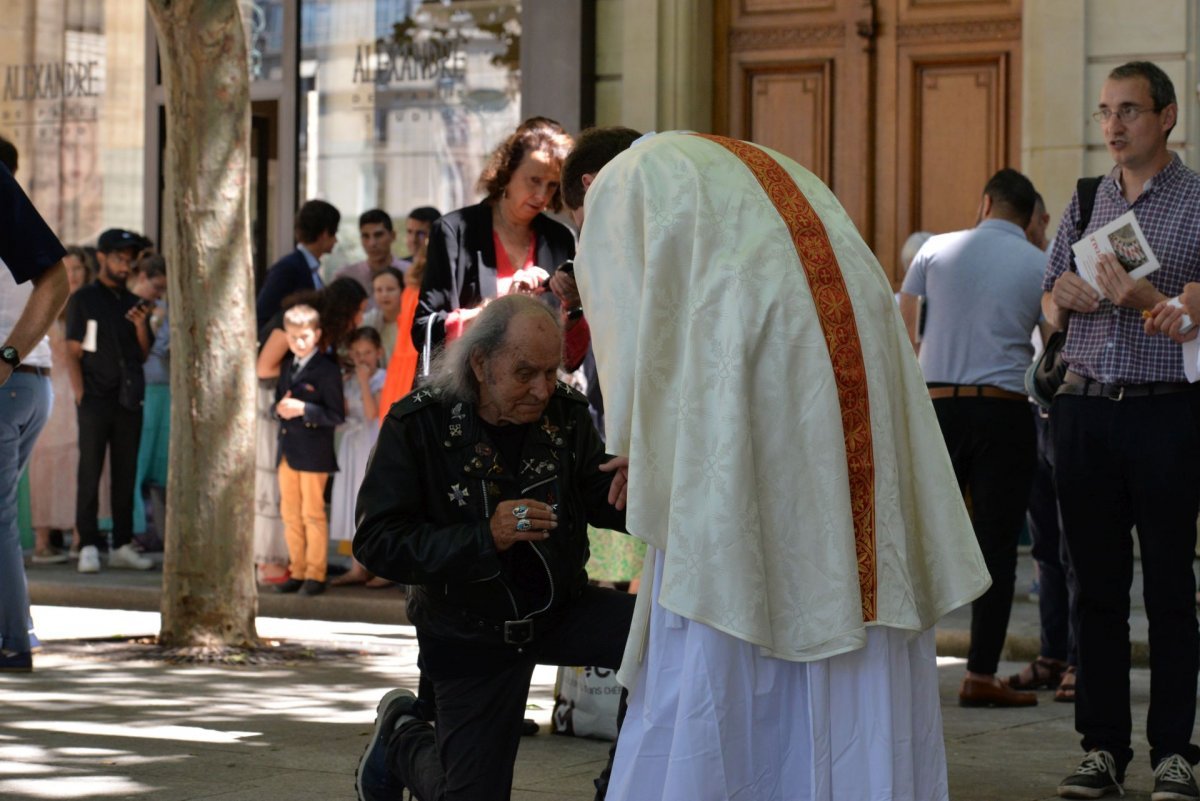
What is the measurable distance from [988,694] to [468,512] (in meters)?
3.54

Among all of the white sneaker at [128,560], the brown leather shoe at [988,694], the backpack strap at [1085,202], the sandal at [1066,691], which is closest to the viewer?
the backpack strap at [1085,202]

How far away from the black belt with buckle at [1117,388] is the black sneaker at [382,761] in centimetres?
235

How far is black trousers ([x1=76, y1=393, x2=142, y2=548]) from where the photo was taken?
12195mm

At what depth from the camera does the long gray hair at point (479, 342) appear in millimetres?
4863

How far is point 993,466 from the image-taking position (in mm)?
7828

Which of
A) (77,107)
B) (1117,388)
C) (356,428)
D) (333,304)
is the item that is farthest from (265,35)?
(1117,388)

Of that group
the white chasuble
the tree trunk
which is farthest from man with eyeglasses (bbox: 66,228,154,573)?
the white chasuble

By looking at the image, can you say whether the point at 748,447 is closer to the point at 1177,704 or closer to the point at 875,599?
the point at 875,599

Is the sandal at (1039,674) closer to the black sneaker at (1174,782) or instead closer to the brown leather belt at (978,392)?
Result: the brown leather belt at (978,392)

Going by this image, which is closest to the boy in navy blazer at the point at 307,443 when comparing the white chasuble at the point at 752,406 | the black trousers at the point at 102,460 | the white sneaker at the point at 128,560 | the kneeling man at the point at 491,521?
the white sneaker at the point at 128,560

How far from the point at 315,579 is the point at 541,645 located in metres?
6.27

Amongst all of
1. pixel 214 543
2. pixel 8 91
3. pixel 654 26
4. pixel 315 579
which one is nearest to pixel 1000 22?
pixel 654 26

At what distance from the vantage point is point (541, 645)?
5004 mm

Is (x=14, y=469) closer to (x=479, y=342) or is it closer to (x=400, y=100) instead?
(x=479, y=342)
